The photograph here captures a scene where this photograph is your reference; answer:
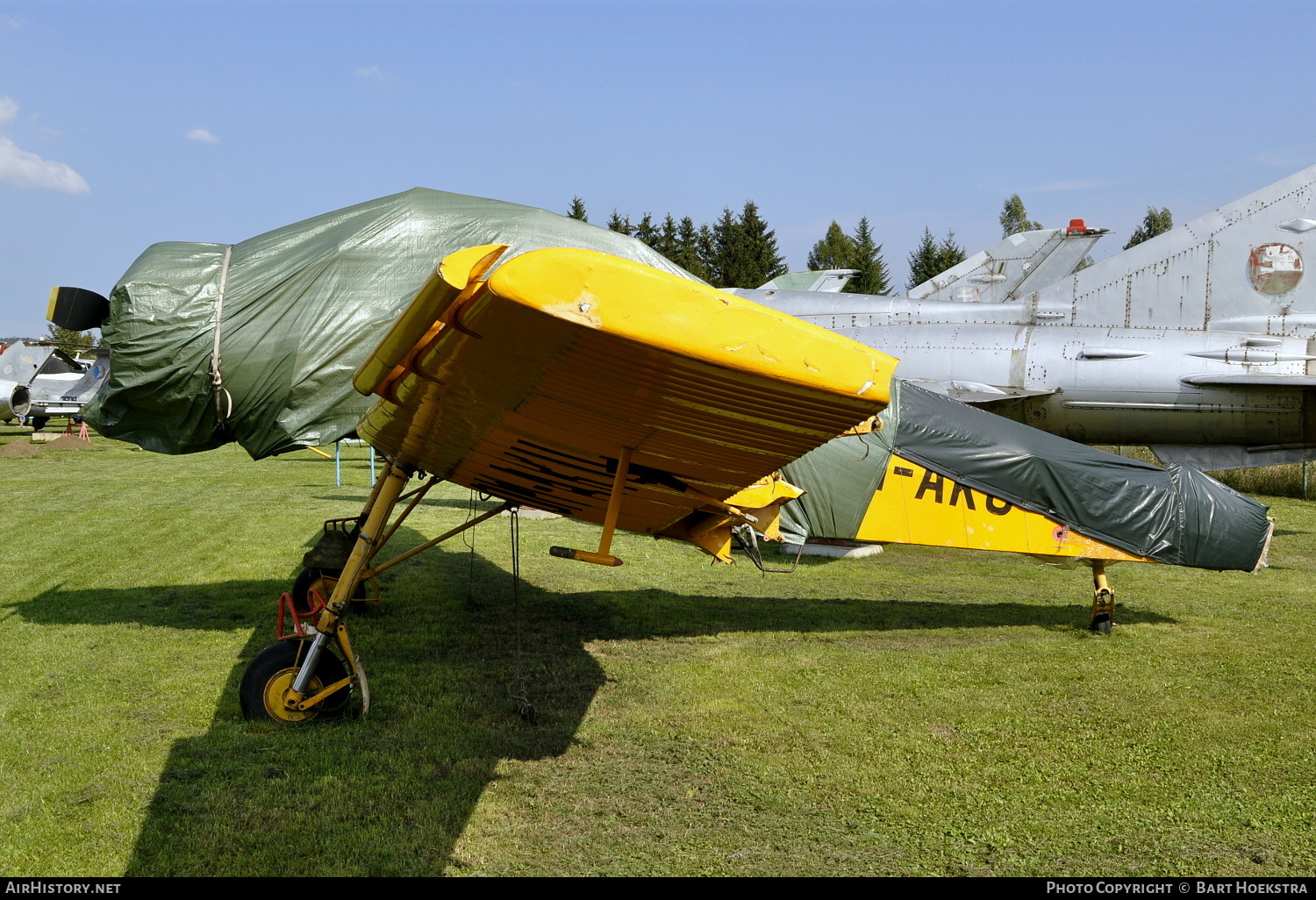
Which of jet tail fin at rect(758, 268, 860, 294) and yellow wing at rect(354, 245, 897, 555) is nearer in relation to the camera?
yellow wing at rect(354, 245, 897, 555)

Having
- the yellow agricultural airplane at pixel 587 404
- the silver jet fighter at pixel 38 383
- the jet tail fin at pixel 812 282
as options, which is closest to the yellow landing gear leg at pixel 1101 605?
the yellow agricultural airplane at pixel 587 404

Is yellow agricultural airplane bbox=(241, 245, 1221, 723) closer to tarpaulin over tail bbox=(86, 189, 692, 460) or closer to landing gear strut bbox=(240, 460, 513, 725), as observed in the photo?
landing gear strut bbox=(240, 460, 513, 725)

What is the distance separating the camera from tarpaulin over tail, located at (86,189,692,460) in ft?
18.2

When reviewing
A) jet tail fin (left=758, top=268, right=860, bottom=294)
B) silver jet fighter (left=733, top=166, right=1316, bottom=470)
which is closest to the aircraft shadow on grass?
silver jet fighter (left=733, top=166, right=1316, bottom=470)

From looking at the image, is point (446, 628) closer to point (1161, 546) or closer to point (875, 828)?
point (875, 828)

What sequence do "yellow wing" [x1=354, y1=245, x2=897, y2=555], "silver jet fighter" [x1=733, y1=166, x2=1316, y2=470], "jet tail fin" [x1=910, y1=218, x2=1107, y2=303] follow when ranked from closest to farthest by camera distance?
"yellow wing" [x1=354, y1=245, x2=897, y2=555] → "silver jet fighter" [x1=733, y1=166, x2=1316, y2=470] → "jet tail fin" [x1=910, y1=218, x2=1107, y2=303]

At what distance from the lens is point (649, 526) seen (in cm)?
561

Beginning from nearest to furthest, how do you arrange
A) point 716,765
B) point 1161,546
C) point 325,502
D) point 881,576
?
point 716,765 < point 1161,546 < point 881,576 < point 325,502

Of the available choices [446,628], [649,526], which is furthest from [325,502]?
[649,526]

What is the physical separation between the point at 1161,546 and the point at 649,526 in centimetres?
381

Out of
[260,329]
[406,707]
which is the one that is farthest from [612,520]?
[260,329]

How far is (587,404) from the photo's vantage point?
300 cm

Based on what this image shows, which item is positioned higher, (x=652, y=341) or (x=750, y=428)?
(x=652, y=341)

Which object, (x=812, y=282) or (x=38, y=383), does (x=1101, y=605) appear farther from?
(x=38, y=383)
